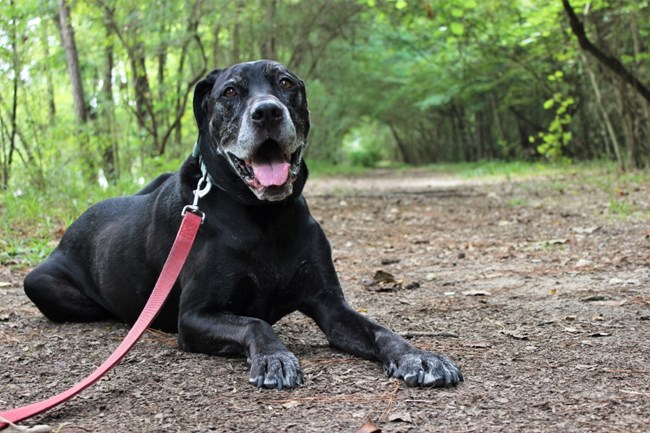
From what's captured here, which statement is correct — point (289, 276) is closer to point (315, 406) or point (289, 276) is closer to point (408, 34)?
point (315, 406)

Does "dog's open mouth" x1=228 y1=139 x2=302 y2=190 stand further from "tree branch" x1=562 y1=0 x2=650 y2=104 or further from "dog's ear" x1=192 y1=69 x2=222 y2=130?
"tree branch" x1=562 y1=0 x2=650 y2=104

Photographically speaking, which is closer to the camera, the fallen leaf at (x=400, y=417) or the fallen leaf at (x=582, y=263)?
the fallen leaf at (x=400, y=417)

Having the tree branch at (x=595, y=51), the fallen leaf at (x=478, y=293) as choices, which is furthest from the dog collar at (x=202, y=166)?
the tree branch at (x=595, y=51)

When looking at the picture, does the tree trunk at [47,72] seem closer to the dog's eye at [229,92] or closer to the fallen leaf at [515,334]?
the dog's eye at [229,92]

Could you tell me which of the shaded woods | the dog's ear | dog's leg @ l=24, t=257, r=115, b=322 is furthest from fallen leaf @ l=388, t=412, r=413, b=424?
the shaded woods

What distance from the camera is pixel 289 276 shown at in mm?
3430

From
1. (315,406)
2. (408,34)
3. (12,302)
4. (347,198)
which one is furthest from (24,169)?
(408,34)

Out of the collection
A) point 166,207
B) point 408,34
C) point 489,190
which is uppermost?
point 408,34

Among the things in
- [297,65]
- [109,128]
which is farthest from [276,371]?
[297,65]

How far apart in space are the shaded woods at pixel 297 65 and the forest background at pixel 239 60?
5 cm

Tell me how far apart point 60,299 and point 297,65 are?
868 inches

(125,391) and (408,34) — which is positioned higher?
(408,34)

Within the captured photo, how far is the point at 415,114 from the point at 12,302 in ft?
124

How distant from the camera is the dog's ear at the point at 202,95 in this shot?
3.71m
